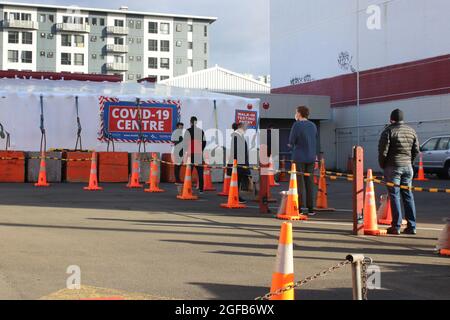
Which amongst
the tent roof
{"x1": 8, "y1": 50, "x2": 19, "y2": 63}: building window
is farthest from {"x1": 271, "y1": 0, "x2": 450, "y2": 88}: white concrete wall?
{"x1": 8, "y1": 50, "x2": 19, "y2": 63}: building window

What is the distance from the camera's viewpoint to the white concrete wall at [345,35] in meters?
33.3

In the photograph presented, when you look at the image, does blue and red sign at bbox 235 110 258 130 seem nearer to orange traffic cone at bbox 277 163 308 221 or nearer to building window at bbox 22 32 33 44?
orange traffic cone at bbox 277 163 308 221

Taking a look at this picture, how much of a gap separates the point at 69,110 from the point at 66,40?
258 ft

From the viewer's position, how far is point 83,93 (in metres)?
22.0

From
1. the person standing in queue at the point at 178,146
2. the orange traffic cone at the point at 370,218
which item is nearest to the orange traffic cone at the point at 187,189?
the person standing in queue at the point at 178,146

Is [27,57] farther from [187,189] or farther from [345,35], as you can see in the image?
[187,189]

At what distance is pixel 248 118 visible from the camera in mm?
23188

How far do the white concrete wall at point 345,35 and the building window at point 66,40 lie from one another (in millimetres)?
54468

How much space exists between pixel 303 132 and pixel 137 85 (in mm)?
15073

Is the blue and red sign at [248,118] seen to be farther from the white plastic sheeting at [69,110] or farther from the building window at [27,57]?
the building window at [27,57]

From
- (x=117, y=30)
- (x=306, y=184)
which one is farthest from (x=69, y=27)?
(x=306, y=184)

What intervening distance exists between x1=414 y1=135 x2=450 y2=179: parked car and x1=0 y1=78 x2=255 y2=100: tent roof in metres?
8.78

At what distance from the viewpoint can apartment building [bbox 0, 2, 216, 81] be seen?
303 ft
